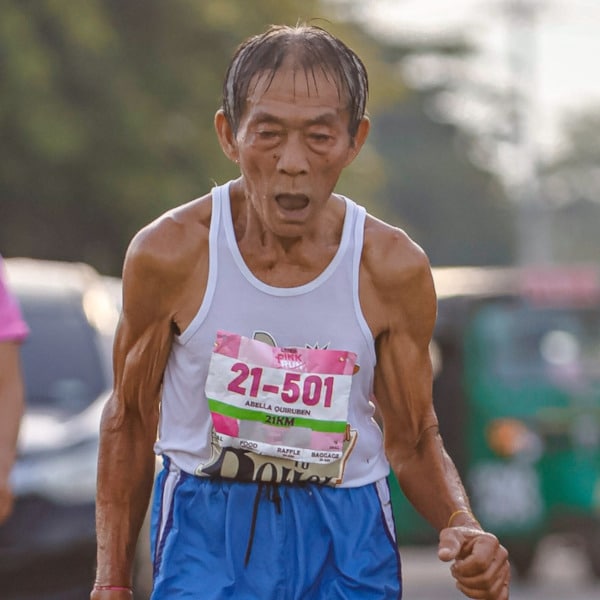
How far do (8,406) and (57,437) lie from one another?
3009 millimetres

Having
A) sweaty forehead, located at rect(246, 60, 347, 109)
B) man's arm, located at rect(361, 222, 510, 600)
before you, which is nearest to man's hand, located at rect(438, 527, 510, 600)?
man's arm, located at rect(361, 222, 510, 600)

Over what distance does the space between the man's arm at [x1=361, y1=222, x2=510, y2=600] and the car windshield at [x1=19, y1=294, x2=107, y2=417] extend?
467 cm

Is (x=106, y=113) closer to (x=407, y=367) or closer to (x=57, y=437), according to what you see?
(x=57, y=437)

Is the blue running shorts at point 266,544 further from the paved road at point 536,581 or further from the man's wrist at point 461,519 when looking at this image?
the paved road at point 536,581

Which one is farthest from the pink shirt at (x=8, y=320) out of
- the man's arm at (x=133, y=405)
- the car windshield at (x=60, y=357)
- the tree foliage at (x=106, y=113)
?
the tree foliage at (x=106, y=113)

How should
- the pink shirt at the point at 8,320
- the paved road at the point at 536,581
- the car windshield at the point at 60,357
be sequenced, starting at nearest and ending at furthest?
the pink shirt at the point at 8,320
the car windshield at the point at 60,357
the paved road at the point at 536,581

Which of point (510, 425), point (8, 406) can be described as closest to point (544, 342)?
point (510, 425)

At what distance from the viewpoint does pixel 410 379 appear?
14.7 feet

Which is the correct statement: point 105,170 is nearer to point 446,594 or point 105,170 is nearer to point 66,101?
point 66,101

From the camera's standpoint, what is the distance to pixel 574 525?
13617 mm

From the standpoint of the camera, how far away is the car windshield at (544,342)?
13586 mm

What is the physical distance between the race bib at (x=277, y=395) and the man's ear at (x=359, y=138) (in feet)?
1.34

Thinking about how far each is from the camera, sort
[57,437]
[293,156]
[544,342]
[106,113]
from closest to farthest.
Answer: [293,156] < [57,437] < [544,342] < [106,113]

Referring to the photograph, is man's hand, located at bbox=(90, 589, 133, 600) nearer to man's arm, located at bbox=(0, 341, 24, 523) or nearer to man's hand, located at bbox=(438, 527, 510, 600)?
man's hand, located at bbox=(438, 527, 510, 600)
